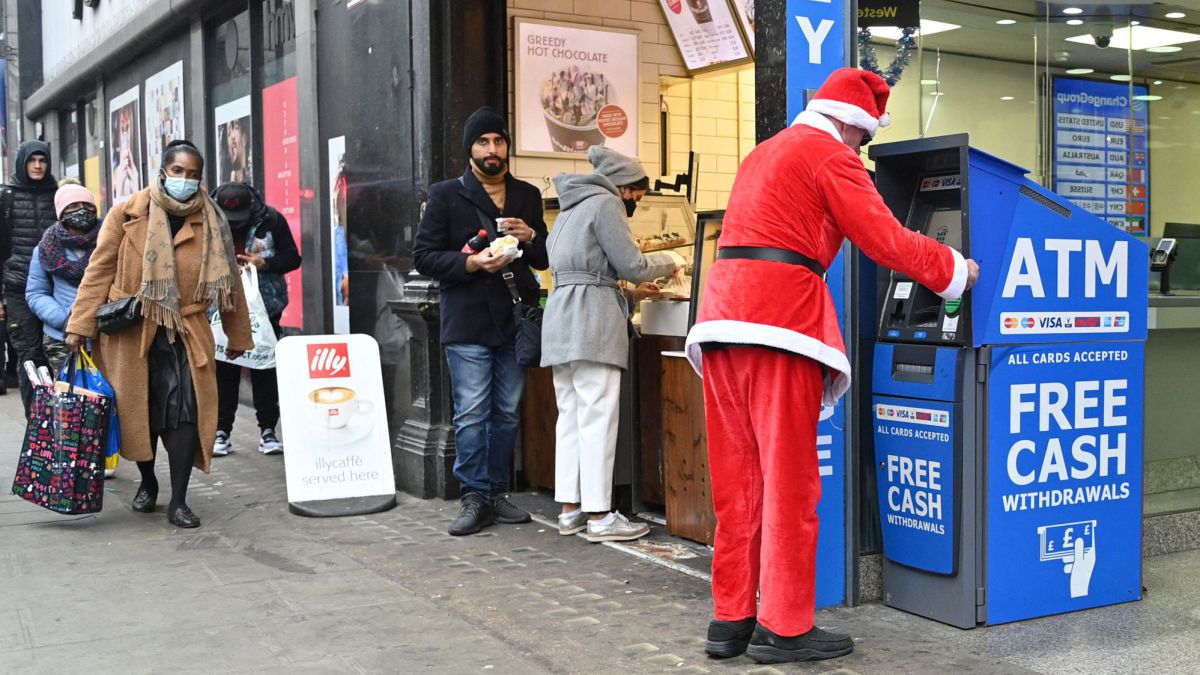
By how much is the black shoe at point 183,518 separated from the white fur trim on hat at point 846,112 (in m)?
3.84

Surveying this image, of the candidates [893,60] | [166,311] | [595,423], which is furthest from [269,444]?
[893,60]

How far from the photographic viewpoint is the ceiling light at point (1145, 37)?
19.8ft

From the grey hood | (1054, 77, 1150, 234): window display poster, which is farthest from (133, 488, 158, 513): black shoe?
(1054, 77, 1150, 234): window display poster

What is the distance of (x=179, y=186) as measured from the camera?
20.4 feet

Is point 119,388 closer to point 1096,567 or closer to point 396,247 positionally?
point 396,247

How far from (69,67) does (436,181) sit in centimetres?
1362

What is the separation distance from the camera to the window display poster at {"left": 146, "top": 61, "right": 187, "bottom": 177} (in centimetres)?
1298

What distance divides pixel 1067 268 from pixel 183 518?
4253 mm

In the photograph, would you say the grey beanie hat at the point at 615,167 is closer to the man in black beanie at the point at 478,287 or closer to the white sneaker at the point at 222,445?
the man in black beanie at the point at 478,287

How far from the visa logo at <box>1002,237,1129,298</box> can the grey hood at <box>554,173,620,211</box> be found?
1.95 metres

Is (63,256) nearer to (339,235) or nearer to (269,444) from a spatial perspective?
(339,235)

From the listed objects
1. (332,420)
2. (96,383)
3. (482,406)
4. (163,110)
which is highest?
(163,110)

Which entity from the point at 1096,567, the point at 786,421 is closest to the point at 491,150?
the point at 786,421

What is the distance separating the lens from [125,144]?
15.7 m
